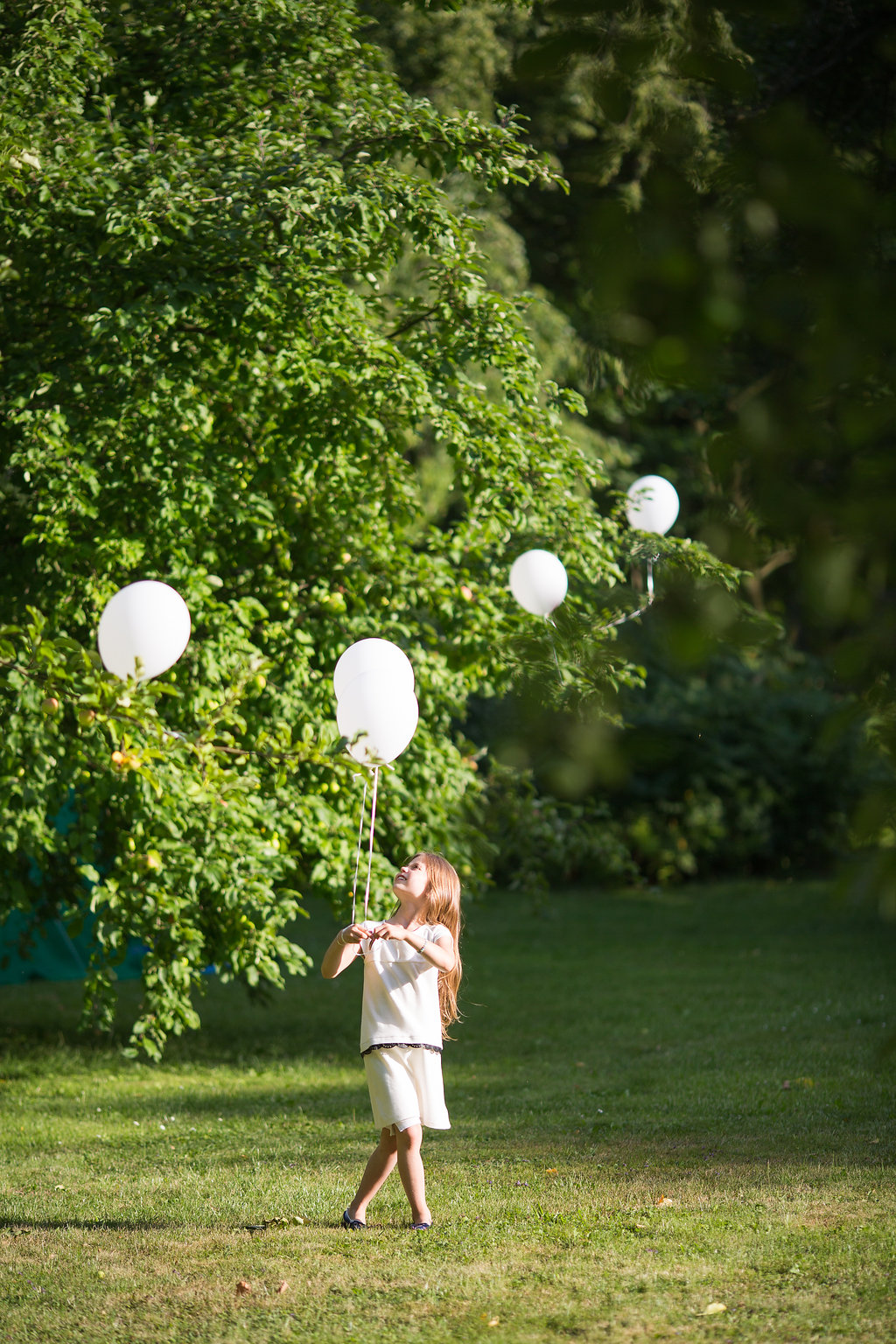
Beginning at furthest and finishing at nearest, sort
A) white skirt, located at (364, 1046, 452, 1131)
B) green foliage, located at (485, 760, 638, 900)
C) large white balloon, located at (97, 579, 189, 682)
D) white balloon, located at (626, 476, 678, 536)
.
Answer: green foliage, located at (485, 760, 638, 900) → white balloon, located at (626, 476, 678, 536) → large white balloon, located at (97, 579, 189, 682) → white skirt, located at (364, 1046, 452, 1131)

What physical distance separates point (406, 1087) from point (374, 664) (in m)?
1.58

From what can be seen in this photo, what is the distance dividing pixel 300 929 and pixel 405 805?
269 inches

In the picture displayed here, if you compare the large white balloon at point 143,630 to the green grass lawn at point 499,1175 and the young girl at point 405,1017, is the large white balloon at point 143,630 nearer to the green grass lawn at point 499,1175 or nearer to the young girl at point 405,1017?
the young girl at point 405,1017

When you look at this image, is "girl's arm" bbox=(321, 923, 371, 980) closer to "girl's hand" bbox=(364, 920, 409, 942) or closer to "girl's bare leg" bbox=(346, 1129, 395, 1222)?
"girl's hand" bbox=(364, 920, 409, 942)

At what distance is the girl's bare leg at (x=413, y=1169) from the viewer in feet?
13.8

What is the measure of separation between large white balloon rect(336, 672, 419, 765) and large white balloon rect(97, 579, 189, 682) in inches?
30.5

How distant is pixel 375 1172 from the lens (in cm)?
436

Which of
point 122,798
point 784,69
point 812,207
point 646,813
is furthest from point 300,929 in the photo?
point 812,207

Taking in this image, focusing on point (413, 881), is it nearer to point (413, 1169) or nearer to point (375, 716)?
point (375, 716)

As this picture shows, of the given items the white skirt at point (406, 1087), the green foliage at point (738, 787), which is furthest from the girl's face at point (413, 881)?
the green foliage at point (738, 787)

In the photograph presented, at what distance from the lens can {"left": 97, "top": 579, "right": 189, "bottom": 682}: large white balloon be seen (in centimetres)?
519

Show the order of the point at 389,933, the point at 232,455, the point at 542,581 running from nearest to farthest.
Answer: the point at 389,933 < the point at 542,581 < the point at 232,455

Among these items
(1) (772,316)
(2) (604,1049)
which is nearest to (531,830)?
(2) (604,1049)

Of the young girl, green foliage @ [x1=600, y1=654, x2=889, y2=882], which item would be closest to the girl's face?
the young girl
